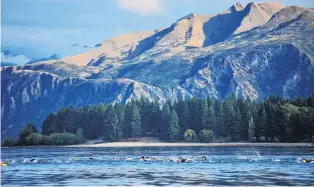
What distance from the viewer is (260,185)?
83438 mm

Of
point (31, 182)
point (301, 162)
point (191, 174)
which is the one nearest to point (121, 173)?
point (191, 174)

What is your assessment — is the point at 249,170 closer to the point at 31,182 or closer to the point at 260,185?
the point at 260,185

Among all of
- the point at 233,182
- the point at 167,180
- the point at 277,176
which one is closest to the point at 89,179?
the point at 167,180

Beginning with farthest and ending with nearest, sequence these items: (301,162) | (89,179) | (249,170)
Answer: (301,162), (249,170), (89,179)

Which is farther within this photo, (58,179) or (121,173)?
(121,173)

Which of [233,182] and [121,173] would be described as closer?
[233,182]

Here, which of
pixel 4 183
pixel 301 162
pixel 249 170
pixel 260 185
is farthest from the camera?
pixel 301 162

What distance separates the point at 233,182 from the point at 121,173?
2742 centimetres

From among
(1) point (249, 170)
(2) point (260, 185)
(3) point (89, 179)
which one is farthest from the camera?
(1) point (249, 170)

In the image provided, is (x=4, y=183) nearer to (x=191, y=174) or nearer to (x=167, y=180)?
(x=167, y=180)

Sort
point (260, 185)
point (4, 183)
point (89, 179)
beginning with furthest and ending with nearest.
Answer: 1. point (89, 179)
2. point (4, 183)
3. point (260, 185)

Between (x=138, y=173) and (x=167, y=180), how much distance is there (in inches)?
683

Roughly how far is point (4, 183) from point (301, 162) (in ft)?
222

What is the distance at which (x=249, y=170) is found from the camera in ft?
368
